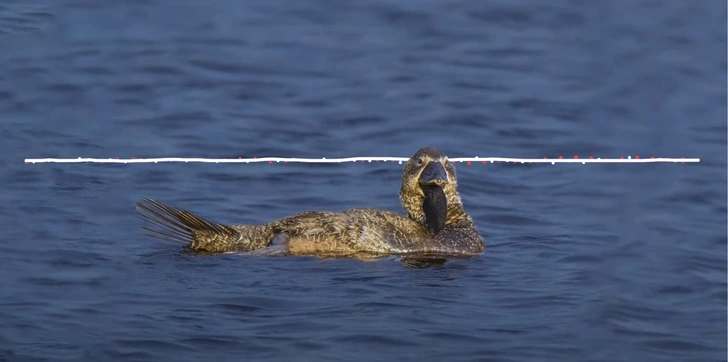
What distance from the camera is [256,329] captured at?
10.0 m

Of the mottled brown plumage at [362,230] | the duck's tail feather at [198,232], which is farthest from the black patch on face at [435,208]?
the duck's tail feather at [198,232]

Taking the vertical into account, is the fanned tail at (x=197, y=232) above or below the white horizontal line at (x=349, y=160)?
below

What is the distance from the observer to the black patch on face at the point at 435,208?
39.8 ft

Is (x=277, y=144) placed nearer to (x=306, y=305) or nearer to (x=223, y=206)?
(x=223, y=206)

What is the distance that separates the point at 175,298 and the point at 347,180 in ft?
13.6

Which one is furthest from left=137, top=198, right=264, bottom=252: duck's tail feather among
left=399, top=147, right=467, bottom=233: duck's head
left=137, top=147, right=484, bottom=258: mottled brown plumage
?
left=399, top=147, right=467, bottom=233: duck's head

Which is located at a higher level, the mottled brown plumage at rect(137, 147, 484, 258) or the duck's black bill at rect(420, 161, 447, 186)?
the duck's black bill at rect(420, 161, 447, 186)

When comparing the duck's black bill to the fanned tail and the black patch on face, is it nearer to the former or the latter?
the black patch on face

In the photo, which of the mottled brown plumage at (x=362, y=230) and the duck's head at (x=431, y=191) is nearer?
the mottled brown plumage at (x=362, y=230)

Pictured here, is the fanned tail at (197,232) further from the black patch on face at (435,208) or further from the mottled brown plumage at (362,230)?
the black patch on face at (435,208)

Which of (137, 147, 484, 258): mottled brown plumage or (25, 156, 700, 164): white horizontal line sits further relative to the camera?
(25, 156, 700, 164): white horizontal line

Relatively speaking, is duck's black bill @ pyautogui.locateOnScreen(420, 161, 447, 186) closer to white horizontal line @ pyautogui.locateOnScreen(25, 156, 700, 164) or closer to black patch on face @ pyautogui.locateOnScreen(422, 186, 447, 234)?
black patch on face @ pyautogui.locateOnScreen(422, 186, 447, 234)

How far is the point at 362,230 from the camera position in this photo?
11828 millimetres

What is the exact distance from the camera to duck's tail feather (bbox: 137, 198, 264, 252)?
38.3 ft
